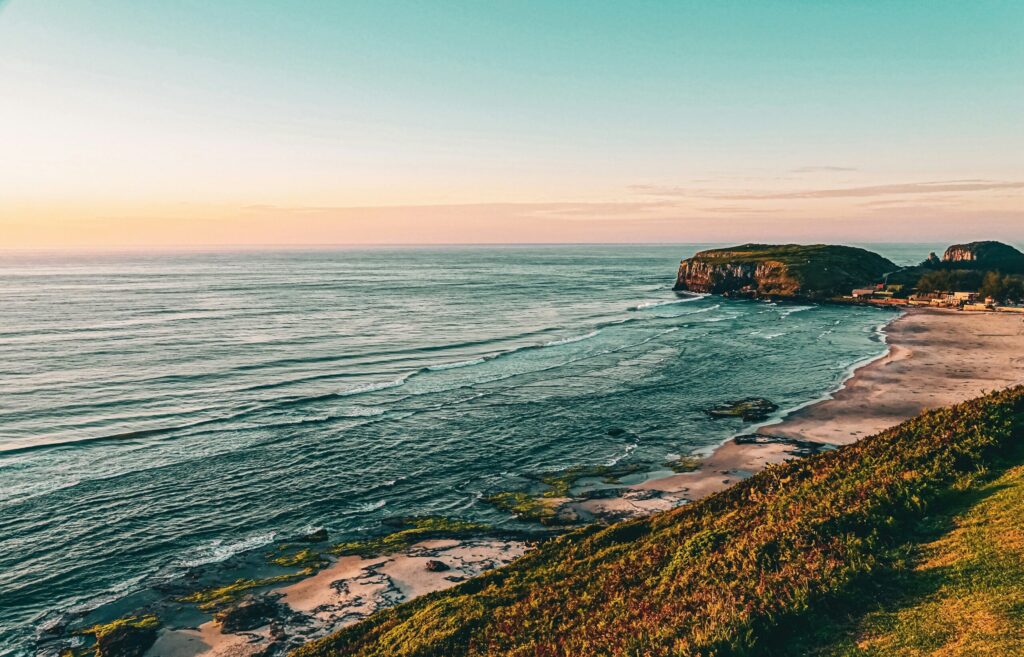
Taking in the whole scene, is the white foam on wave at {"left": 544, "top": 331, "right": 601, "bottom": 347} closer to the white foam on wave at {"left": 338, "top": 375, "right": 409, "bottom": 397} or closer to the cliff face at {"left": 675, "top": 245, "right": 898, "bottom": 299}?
the white foam on wave at {"left": 338, "top": 375, "right": 409, "bottom": 397}

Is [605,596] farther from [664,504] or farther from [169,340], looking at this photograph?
[169,340]

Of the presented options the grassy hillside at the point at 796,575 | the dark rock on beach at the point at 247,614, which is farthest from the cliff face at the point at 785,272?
the dark rock on beach at the point at 247,614

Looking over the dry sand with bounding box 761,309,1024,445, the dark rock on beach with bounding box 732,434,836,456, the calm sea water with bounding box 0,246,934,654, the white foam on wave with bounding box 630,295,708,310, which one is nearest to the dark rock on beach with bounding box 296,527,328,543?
the calm sea water with bounding box 0,246,934,654

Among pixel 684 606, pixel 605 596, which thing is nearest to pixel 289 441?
pixel 605 596

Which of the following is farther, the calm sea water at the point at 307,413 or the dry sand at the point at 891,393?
the dry sand at the point at 891,393

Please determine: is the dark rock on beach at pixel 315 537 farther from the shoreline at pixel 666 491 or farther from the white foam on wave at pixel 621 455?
the white foam on wave at pixel 621 455
